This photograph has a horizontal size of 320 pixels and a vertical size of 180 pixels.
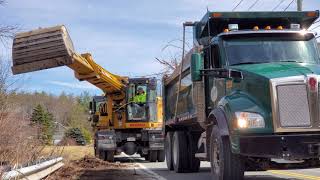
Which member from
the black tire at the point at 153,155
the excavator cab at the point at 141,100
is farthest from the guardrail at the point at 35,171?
the excavator cab at the point at 141,100

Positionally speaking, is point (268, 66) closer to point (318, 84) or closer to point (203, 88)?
point (318, 84)

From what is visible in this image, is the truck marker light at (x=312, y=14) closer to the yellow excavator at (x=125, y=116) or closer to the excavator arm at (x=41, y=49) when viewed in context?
the excavator arm at (x=41, y=49)

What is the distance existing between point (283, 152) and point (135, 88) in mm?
16699

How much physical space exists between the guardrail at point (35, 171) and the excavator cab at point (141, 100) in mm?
10163

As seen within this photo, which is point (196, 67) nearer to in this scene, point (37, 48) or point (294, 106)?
point (294, 106)

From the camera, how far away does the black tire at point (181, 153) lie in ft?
48.9

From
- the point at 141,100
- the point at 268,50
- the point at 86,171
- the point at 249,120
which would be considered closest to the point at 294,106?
the point at 249,120

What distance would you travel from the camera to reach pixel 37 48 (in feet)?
49.8

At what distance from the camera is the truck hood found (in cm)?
909

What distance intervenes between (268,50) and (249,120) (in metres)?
2.11

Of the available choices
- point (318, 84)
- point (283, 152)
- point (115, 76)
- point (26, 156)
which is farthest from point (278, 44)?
point (115, 76)

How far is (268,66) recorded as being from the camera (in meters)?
9.90

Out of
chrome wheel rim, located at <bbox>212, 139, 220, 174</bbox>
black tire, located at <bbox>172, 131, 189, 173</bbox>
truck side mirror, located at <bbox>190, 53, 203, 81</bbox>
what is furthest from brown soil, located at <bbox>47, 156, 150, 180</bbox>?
truck side mirror, located at <bbox>190, 53, 203, 81</bbox>

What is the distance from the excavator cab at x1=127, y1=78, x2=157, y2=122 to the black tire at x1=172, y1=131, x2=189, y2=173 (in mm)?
9323
